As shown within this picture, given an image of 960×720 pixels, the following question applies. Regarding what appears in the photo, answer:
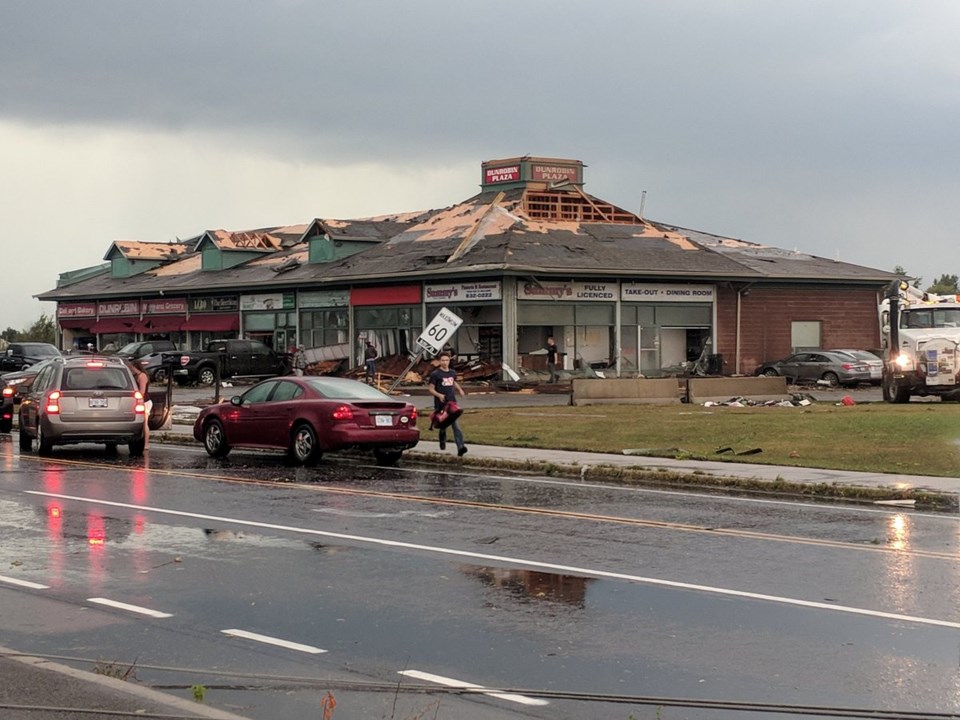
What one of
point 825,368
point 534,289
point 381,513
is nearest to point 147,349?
point 534,289

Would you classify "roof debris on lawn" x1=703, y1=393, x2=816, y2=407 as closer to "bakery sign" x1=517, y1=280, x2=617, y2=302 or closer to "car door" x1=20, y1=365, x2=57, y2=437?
"bakery sign" x1=517, y1=280, x2=617, y2=302

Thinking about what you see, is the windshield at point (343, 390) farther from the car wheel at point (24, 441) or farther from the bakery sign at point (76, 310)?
the bakery sign at point (76, 310)

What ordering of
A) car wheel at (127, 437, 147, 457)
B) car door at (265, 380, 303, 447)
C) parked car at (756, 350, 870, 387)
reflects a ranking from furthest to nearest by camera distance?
1. parked car at (756, 350, 870, 387)
2. car wheel at (127, 437, 147, 457)
3. car door at (265, 380, 303, 447)

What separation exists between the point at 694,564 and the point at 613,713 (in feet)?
16.4

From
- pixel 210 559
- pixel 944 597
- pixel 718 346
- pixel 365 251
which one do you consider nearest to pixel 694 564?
pixel 944 597

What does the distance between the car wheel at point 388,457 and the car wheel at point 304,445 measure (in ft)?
4.19

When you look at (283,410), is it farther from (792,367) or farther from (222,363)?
(792,367)

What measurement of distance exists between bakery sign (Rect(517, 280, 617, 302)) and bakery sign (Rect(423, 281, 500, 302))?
1.01 m

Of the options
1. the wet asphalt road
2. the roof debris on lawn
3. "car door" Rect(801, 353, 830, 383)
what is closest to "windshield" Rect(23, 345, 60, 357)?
"car door" Rect(801, 353, 830, 383)

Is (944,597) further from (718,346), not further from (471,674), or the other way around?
(718,346)

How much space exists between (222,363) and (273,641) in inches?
1771

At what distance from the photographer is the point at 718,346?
181 feet

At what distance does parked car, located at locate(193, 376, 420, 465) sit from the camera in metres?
21.7

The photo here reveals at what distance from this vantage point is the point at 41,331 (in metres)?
93.9
